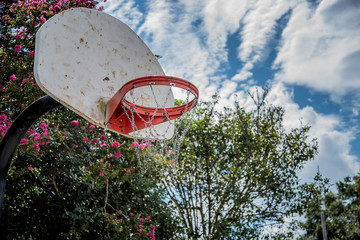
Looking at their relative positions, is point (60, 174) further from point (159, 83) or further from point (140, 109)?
point (159, 83)

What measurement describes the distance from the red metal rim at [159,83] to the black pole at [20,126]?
0.57 m

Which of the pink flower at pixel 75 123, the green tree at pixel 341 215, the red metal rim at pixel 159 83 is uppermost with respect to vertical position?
the green tree at pixel 341 215

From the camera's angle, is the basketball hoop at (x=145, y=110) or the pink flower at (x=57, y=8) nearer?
the basketball hoop at (x=145, y=110)

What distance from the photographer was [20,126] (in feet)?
8.96

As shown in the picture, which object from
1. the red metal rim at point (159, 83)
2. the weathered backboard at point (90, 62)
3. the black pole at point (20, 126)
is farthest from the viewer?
the black pole at point (20, 126)

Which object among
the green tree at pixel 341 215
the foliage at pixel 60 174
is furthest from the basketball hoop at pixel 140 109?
the green tree at pixel 341 215

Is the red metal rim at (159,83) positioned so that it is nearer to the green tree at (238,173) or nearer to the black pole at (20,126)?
the black pole at (20,126)

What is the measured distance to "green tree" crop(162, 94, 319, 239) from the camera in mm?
6926

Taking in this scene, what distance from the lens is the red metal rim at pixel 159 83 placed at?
242cm

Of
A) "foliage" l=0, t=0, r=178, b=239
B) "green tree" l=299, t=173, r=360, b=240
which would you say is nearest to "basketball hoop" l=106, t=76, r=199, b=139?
"foliage" l=0, t=0, r=178, b=239

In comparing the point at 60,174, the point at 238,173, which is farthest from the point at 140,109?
the point at 238,173

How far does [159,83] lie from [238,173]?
505 centimetres

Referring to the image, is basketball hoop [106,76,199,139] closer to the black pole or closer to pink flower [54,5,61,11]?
the black pole

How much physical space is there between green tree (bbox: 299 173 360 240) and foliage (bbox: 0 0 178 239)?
9950 mm
